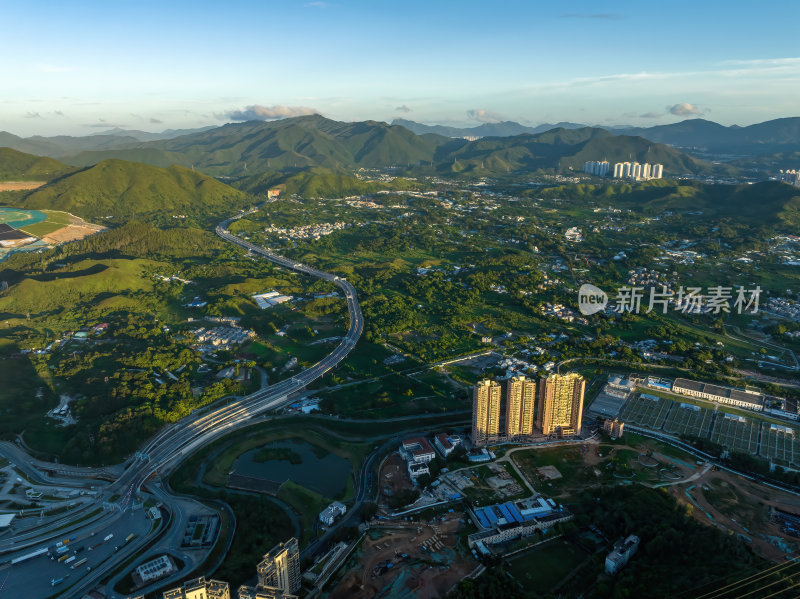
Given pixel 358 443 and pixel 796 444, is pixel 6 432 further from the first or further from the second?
pixel 796 444

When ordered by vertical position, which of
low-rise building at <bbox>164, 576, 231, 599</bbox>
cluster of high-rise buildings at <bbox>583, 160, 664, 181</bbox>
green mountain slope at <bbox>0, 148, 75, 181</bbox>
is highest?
green mountain slope at <bbox>0, 148, 75, 181</bbox>

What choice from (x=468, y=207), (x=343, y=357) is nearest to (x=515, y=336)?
(x=343, y=357)

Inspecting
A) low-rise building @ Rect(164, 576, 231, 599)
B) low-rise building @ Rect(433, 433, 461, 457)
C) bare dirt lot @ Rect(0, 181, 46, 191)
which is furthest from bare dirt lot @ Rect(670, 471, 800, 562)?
bare dirt lot @ Rect(0, 181, 46, 191)

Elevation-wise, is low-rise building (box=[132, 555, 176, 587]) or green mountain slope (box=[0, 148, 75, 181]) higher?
green mountain slope (box=[0, 148, 75, 181])

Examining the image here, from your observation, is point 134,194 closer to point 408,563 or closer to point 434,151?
point 408,563

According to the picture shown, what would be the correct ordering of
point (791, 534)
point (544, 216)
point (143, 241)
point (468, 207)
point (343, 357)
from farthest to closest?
point (468, 207)
point (544, 216)
point (143, 241)
point (343, 357)
point (791, 534)

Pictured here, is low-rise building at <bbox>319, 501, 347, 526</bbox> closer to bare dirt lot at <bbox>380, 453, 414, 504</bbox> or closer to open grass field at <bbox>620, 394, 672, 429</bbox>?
bare dirt lot at <bbox>380, 453, 414, 504</bbox>

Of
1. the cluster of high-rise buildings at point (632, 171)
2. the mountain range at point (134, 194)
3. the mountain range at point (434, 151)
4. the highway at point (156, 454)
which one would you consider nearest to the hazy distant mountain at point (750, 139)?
the mountain range at point (434, 151)
